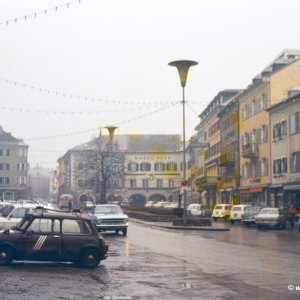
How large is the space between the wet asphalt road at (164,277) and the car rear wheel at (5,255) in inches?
9.0

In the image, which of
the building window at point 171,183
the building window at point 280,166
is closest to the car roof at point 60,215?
the building window at point 280,166

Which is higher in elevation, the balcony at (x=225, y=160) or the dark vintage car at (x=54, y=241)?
the balcony at (x=225, y=160)

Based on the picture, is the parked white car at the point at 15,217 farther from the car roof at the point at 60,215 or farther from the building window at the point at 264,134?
the building window at the point at 264,134

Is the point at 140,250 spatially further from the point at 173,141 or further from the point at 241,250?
the point at 173,141

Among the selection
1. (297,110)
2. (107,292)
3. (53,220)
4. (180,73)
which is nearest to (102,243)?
(53,220)

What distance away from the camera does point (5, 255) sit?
18000mm

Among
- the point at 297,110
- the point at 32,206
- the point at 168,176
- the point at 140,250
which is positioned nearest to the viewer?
the point at 140,250

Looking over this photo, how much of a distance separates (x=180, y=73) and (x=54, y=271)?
25.7 meters

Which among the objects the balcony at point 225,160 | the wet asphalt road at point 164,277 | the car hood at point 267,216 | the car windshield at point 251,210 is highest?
the balcony at point 225,160

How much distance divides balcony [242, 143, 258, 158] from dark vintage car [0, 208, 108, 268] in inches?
1949

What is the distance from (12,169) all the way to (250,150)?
8385 centimetres

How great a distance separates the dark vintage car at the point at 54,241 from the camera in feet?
59.0

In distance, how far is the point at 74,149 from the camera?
145 metres

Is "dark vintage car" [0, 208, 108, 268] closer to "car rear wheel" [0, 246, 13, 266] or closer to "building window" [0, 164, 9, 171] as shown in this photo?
"car rear wheel" [0, 246, 13, 266]
